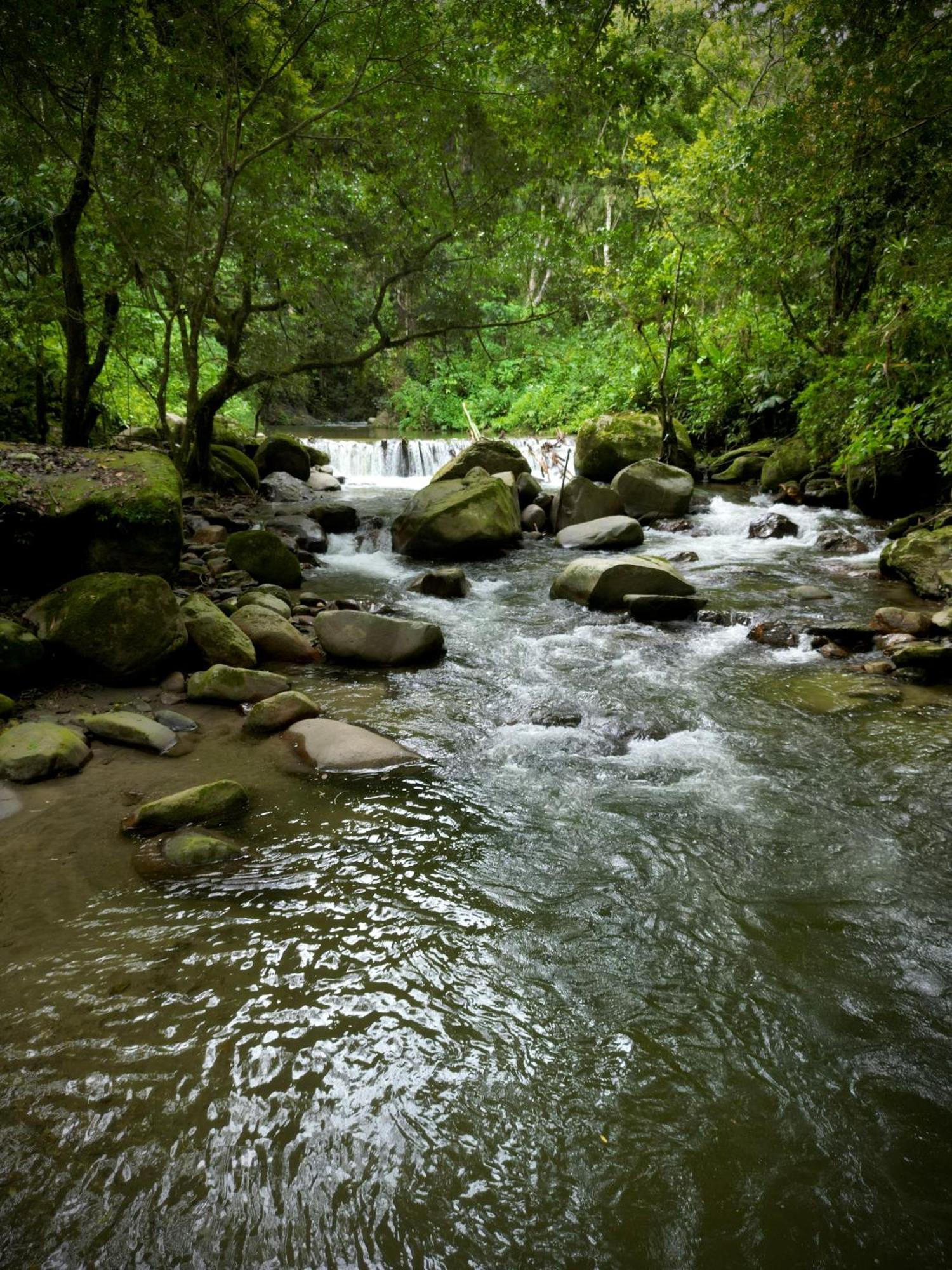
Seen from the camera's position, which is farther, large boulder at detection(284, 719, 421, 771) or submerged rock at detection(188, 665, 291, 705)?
submerged rock at detection(188, 665, 291, 705)

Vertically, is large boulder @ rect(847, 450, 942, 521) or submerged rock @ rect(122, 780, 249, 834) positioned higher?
large boulder @ rect(847, 450, 942, 521)

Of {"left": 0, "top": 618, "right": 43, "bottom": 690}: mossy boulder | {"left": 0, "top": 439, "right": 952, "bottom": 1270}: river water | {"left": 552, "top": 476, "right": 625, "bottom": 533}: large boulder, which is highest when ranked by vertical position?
{"left": 552, "top": 476, "right": 625, "bottom": 533}: large boulder

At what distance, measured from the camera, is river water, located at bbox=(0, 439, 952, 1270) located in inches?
68.6

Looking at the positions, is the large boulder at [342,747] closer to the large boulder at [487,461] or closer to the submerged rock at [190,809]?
the submerged rock at [190,809]

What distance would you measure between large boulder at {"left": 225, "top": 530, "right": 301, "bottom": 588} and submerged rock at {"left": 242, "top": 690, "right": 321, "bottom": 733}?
3.39 meters

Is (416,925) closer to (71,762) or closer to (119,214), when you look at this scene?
(71,762)

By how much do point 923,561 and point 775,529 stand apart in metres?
3.05

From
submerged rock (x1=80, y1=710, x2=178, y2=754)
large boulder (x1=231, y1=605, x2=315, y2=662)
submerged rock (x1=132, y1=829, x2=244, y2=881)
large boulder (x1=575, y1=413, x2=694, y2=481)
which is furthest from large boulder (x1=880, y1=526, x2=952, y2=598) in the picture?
submerged rock (x1=80, y1=710, x2=178, y2=754)

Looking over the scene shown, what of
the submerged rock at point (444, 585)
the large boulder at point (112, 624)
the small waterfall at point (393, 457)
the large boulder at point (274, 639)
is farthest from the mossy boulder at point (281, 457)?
the large boulder at point (112, 624)

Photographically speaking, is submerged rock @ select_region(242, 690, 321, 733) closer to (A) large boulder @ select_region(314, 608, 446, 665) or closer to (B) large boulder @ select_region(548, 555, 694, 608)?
(A) large boulder @ select_region(314, 608, 446, 665)

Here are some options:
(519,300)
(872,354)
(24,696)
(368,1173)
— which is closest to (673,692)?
(368,1173)

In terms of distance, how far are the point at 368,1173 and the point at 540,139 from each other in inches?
317

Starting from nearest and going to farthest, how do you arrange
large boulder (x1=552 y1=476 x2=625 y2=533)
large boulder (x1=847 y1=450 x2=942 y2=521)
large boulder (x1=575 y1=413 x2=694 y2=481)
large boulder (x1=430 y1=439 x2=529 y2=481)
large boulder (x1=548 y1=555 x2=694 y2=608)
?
large boulder (x1=548 y1=555 x2=694 y2=608) → large boulder (x1=847 y1=450 x2=942 y2=521) → large boulder (x1=552 y1=476 x2=625 y2=533) → large boulder (x1=430 y1=439 x2=529 y2=481) → large boulder (x1=575 y1=413 x2=694 y2=481)

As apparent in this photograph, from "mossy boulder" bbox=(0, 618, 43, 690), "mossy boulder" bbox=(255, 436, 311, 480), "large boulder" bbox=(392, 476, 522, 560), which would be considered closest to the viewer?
"mossy boulder" bbox=(0, 618, 43, 690)
